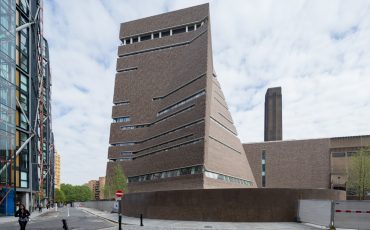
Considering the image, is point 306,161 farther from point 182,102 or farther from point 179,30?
point 179,30

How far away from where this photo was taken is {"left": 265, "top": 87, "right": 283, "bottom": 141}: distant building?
111 metres

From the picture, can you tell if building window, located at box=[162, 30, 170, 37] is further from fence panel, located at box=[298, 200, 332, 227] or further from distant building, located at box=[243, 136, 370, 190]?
fence panel, located at box=[298, 200, 332, 227]

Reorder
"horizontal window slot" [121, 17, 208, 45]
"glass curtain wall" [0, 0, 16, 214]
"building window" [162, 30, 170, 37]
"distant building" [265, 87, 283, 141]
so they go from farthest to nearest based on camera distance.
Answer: "distant building" [265, 87, 283, 141] < "building window" [162, 30, 170, 37] < "horizontal window slot" [121, 17, 208, 45] < "glass curtain wall" [0, 0, 16, 214]

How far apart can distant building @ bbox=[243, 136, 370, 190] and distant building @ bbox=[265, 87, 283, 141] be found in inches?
1029

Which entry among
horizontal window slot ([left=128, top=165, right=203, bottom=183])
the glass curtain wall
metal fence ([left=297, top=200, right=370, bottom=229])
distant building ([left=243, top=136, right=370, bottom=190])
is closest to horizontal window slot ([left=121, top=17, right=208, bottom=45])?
distant building ([left=243, top=136, right=370, bottom=190])

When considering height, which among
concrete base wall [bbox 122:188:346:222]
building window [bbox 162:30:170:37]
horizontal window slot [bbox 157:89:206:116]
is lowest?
concrete base wall [bbox 122:188:346:222]

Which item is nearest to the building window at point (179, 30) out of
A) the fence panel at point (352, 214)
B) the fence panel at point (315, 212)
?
the fence panel at point (315, 212)

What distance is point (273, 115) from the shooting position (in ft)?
370

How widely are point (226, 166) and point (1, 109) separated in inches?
1390

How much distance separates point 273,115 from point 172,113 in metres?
54.4

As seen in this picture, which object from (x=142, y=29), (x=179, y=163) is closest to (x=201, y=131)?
(x=179, y=163)

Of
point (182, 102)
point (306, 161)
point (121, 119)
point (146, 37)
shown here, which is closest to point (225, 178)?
point (182, 102)

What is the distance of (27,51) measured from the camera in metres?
53.1

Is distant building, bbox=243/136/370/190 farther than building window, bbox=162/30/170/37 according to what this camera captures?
No
